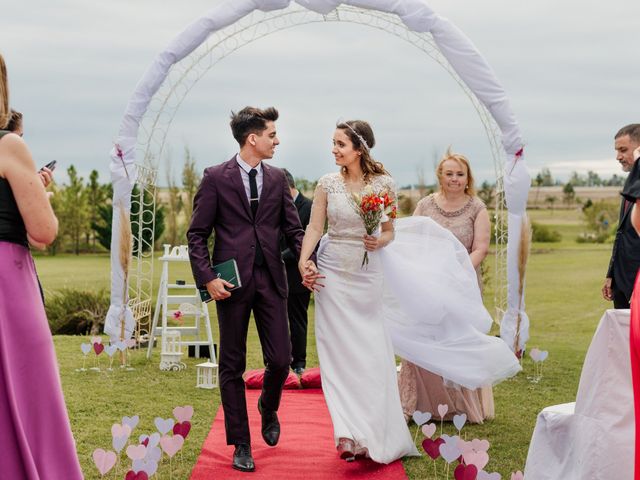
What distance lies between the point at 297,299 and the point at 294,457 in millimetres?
3347

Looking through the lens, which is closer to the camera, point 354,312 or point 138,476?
point 138,476

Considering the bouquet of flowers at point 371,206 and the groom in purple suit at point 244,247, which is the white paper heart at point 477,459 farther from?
the bouquet of flowers at point 371,206

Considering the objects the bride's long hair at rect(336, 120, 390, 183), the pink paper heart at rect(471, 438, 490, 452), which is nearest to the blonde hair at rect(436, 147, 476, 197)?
the bride's long hair at rect(336, 120, 390, 183)

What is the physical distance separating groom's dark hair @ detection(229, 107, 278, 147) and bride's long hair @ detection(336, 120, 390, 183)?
520 millimetres

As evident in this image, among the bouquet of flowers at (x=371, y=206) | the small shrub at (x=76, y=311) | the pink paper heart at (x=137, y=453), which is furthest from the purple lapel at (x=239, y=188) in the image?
the small shrub at (x=76, y=311)

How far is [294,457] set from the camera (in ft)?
19.9

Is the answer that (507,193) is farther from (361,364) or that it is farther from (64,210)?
(64,210)

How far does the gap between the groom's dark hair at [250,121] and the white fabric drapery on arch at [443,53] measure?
403 cm

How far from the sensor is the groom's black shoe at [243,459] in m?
5.66

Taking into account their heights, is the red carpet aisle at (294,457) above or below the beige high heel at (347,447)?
below

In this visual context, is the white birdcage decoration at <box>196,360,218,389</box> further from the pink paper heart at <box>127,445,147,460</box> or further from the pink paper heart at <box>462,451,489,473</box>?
the pink paper heart at <box>462,451,489,473</box>

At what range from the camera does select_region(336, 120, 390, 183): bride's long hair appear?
5.99 meters

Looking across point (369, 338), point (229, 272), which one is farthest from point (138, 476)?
point (369, 338)

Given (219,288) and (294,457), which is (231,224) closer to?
(219,288)
